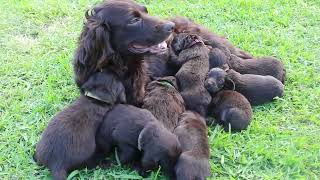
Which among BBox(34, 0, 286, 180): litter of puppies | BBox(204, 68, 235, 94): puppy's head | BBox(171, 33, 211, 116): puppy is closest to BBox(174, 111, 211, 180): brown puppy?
BBox(34, 0, 286, 180): litter of puppies

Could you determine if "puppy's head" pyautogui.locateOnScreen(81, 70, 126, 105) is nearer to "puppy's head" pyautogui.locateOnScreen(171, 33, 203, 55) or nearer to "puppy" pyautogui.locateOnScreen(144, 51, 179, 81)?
"puppy" pyautogui.locateOnScreen(144, 51, 179, 81)

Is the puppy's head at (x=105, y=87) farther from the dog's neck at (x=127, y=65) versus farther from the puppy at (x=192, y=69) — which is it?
the puppy at (x=192, y=69)

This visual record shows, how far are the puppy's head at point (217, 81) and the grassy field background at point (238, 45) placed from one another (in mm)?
380

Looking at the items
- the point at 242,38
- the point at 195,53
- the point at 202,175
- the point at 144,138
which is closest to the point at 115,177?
the point at 144,138

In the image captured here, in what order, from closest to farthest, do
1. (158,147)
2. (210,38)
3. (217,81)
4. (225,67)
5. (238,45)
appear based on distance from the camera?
(158,147) < (217,81) < (225,67) < (210,38) < (238,45)

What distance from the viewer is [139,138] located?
3.71 metres

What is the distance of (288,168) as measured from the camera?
3920 millimetres

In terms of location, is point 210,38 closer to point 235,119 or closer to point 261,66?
point 261,66

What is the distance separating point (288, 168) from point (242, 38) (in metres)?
2.19

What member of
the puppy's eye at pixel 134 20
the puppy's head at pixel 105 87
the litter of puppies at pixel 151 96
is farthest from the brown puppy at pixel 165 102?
the puppy's eye at pixel 134 20

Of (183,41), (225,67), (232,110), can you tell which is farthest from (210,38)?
(232,110)

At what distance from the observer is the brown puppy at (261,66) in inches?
193

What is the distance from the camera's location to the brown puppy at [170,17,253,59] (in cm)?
509

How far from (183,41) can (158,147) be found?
1.62 meters
